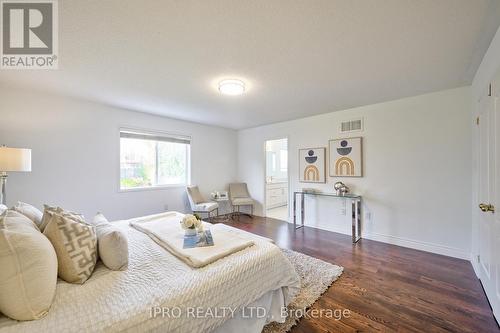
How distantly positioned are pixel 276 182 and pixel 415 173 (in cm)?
365

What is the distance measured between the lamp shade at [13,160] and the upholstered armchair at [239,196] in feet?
12.1

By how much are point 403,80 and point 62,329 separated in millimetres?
3746

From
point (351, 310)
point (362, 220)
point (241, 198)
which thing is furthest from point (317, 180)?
point (351, 310)

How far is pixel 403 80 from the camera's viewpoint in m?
2.61

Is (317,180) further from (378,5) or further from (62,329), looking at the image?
(62,329)

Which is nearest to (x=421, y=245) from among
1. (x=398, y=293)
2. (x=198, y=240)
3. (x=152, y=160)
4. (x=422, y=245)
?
(x=422, y=245)

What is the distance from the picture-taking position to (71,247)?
1225mm

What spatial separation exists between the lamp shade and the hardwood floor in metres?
3.28

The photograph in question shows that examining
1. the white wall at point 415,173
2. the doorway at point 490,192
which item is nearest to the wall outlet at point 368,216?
the white wall at point 415,173

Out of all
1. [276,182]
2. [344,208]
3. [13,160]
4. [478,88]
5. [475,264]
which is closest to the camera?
[13,160]

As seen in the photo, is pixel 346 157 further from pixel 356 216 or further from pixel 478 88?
pixel 478 88

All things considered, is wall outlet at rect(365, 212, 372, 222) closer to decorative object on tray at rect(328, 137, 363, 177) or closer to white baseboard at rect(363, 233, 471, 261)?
white baseboard at rect(363, 233, 471, 261)

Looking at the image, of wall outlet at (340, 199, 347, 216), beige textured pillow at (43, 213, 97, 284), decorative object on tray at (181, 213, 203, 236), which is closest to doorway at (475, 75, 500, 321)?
wall outlet at (340, 199, 347, 216)

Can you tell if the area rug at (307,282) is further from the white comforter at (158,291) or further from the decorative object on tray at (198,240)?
the decorative object on tray at (198,240)
